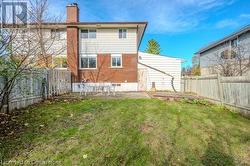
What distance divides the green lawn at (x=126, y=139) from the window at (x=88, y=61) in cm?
1490

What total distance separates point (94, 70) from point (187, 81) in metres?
8.81

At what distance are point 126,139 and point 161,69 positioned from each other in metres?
19.6

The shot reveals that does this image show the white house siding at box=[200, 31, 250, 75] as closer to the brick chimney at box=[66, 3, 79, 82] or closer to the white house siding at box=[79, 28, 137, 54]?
the white house siding at box=[79, 28, 137, 54]

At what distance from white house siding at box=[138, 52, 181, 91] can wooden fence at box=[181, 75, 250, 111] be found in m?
8.00

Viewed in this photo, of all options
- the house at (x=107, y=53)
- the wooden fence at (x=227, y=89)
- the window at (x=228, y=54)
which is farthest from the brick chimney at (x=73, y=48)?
the window at (x=228, y=54)

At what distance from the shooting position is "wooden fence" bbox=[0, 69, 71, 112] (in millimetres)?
9773

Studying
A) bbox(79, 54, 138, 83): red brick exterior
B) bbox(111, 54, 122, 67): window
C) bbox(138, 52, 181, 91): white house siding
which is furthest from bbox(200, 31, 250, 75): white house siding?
bbox(111, 54, 122, 67): window

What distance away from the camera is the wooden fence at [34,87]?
977 centimetres

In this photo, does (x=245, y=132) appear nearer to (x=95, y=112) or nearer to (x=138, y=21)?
(x=95, y=112)

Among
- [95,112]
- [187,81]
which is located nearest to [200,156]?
[95,112]

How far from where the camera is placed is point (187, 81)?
23.0 m

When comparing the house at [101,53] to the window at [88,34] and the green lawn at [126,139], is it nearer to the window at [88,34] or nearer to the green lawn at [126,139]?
the window at [88,34]

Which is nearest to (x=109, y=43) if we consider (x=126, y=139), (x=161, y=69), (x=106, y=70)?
(x=106, y=70)

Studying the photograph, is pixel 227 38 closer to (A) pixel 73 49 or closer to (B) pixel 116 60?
(B) pixel 116 60
